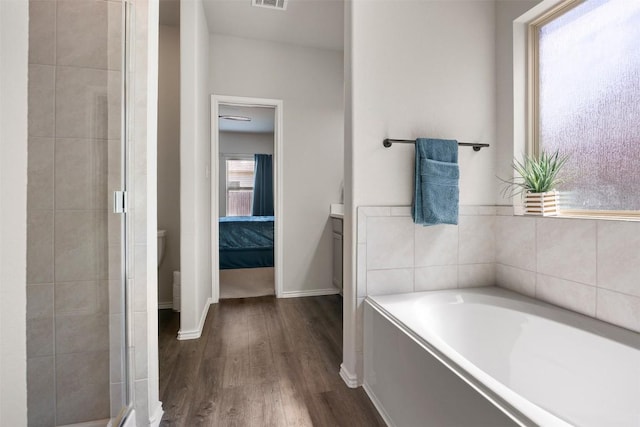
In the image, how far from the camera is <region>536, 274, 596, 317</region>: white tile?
1.47 metres

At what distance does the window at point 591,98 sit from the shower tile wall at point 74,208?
7.25ft

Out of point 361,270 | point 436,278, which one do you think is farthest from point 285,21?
point 436,278

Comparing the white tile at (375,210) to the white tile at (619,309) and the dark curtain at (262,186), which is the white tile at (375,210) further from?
the dark curtain at (262,186)

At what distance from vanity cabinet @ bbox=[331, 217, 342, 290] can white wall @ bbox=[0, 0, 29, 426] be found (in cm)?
271

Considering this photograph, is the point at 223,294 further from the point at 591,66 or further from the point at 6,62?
the point at 591,66

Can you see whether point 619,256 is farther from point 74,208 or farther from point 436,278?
point 74,208

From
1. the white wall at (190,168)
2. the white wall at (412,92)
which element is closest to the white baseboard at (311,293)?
the white wall at (190,168)

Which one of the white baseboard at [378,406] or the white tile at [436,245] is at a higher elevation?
the white tile at [436,245]

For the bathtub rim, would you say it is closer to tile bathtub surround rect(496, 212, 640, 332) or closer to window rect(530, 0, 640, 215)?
tile bathtub surround rect(496, 212, 640, 332)

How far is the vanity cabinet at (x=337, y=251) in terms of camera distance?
126 inches

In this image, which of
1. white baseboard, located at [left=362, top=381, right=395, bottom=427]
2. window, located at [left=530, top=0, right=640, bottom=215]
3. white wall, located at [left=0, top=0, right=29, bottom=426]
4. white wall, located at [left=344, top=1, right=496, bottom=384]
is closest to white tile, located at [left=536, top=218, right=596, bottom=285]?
window, located at [left=530, top=0, right=640, bottom=215]

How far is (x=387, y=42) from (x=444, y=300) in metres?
1.50

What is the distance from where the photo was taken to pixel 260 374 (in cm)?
185

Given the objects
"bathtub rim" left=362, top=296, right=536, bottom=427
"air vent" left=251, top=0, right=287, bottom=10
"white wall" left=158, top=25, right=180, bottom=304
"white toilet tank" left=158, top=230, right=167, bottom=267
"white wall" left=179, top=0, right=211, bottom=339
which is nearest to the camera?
"bathtub rim" left=362, top=296, right=536, bottom=427
